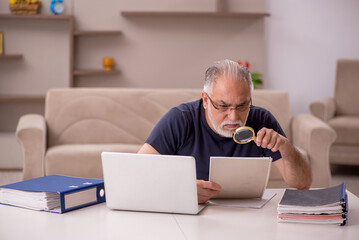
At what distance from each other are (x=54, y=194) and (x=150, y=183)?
0.32 m

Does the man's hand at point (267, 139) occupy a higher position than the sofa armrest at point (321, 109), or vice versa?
the man's hand at point (267, 139)

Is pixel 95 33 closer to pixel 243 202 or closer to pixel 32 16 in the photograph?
pixel 32 16

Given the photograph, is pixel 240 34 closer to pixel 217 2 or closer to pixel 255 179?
pixel 217 2

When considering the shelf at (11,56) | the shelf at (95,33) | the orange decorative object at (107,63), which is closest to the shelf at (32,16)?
the shelf at (95,33)

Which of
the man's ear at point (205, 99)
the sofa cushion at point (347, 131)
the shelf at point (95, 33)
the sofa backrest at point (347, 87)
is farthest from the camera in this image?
the sofa backrest at point (347, 87)

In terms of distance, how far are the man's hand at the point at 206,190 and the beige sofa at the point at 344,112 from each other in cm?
311

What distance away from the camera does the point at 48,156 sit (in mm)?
3504

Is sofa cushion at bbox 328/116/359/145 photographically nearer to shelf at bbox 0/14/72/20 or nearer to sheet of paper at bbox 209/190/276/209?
shelf at bbox 0/14/72/20

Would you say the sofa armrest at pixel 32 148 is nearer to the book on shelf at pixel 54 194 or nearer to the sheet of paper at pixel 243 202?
the book on shelf at pixel 54 194

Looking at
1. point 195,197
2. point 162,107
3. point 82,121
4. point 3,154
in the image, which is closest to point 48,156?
point 82,121

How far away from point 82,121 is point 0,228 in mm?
2436

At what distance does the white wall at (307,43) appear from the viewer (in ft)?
18.0

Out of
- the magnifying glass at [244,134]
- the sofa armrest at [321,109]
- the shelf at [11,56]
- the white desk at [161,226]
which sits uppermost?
the shelf at [11,56]

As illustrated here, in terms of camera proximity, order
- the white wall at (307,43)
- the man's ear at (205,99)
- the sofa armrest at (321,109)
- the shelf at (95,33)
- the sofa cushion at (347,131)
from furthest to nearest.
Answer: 1. the white wall at (307,43)
2. the shelf at (95,33)
3. the sofa armrest at (321,109)
4. the sofa cushion at (347,131)
5. the man's ear at (205,99)
